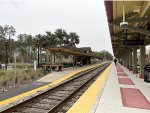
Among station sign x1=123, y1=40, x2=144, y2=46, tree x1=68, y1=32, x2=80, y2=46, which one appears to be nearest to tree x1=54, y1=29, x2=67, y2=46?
tree x1=68, y1=32, x2=80, y2=46

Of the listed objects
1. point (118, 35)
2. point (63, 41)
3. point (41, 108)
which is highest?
point (63, 41)

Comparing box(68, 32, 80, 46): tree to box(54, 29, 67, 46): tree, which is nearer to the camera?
box(54, 29, 67, 46): tree

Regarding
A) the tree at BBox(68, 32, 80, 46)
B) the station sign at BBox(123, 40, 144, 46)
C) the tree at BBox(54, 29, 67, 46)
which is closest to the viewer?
the station sign at BBox(123, 40, 144, 46)

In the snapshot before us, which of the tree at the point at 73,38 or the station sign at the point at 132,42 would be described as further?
the tree at the point at 73,38

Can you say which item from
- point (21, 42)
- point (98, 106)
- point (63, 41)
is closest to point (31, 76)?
point (98, 106)

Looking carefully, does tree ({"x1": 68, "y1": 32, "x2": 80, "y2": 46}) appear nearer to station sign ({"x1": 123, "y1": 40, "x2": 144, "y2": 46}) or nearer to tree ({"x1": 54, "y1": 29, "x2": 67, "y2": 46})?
tree ({"x1": 54, "y1": 29, "x2": 67, "y2": 46})

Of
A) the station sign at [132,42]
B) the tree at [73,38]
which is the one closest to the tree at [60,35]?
the tree at [73,38]

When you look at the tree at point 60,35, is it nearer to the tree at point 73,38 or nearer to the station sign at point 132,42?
the tree at point 73,38

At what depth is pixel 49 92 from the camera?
1193 cm

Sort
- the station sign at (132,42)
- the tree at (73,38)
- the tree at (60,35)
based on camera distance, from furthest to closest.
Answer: the tree at (73,38), the tree at (60,35), the station sign at (132,42)

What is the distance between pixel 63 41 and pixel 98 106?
90.9m

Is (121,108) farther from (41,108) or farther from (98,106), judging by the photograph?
(41,108)

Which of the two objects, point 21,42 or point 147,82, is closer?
point 147,82

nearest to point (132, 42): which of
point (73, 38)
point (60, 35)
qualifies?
point (60, 35)
